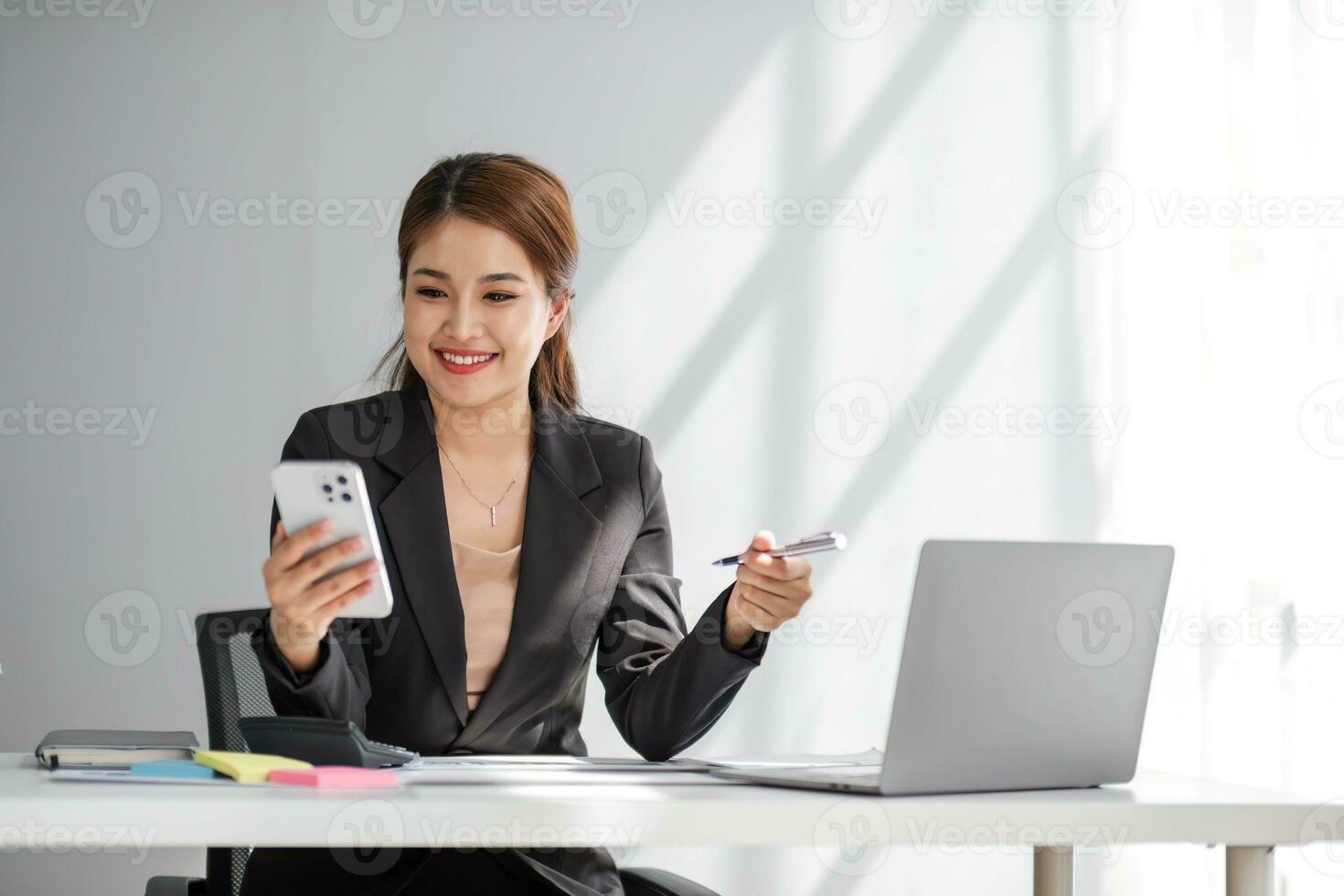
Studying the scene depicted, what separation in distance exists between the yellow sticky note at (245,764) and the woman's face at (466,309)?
2.75 feet

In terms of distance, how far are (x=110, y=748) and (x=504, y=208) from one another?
3.36ft

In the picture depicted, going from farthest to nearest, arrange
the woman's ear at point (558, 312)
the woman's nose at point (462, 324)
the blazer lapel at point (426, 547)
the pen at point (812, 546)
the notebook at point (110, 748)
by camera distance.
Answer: the woman's ear at point (558, 312) → the woman's nose at point (462, 324) → the blazer lapel at point (426, 547) → the pen at point (812, 546) → the notebook at point (110, 748)

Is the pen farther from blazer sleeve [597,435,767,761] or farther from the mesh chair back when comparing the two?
the mesh chair back

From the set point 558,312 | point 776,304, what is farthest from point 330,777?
point 776,304

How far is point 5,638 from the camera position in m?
3.33

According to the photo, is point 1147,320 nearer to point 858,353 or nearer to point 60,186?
point 858,353

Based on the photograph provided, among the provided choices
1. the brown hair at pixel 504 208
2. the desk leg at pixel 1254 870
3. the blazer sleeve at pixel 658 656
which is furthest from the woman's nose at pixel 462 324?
the desk leg at pixel 1254 870

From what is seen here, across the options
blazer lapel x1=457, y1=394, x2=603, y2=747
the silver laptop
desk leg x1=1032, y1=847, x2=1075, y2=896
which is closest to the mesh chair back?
blazer lapel x1=457, y1=394, x2=603, y2=747

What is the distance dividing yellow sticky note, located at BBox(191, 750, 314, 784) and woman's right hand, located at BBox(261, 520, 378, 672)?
0.50 feet

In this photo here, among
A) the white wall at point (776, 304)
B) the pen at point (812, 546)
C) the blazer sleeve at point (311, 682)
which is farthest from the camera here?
the white wall at point (776, 304)

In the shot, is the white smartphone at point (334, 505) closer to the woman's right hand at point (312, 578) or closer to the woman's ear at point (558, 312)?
the woman's right hand at point (312, 578)

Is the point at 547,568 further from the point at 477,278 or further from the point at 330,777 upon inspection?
the point at 330,777

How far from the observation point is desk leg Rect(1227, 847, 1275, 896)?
113 cm

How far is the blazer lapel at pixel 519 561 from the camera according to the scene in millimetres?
1783
